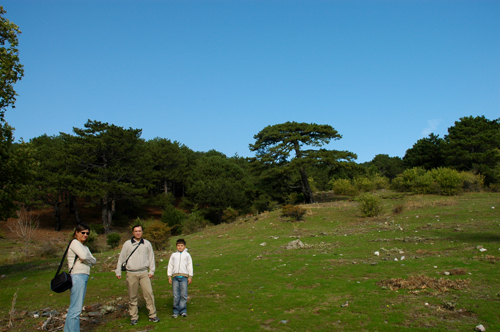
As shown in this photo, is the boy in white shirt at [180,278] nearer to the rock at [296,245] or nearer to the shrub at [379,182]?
the rock at [296,245]

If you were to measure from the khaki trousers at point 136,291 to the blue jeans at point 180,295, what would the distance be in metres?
0.50

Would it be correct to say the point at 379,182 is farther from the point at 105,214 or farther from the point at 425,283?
the point at 425,283

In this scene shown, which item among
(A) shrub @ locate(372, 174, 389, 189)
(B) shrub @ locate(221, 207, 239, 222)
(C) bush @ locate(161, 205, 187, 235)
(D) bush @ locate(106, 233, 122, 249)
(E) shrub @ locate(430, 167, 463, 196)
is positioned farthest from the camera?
(A) shrub @ locate(372, 174, 389, 189)

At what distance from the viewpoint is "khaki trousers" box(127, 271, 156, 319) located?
5977 mm

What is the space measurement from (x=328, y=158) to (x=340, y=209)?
7437 mm

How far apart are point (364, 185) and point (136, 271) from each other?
35690 millimetres

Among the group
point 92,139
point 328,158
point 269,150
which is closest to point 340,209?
point 328,158

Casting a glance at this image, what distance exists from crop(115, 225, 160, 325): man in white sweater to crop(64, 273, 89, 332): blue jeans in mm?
912

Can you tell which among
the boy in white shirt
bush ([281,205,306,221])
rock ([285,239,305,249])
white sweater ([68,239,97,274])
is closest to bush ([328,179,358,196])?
bush ([281,205,306,221])

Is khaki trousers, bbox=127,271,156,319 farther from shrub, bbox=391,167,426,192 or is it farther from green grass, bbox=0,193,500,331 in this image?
shrub, bbox=391,167,426,192

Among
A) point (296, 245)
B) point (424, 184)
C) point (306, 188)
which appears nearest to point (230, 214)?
point (306, 188)

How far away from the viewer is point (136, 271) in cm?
612

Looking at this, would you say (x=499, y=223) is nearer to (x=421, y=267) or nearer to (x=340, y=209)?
(x=421, y=267)

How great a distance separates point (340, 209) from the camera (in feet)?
84.4
